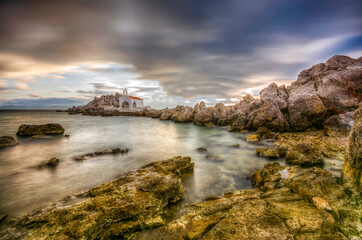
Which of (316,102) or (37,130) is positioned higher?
(316,102)

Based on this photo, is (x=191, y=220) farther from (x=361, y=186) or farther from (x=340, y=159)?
(x=340, y=159)

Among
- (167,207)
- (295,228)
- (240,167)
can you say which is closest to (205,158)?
(240,167)

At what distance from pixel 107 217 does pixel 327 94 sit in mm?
23597

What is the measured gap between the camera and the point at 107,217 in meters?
4.34

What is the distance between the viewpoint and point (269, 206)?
13.5 ft

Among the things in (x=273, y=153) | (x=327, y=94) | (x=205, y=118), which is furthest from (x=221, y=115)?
(x=273, y=153)

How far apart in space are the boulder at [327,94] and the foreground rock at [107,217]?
→ 790 inches

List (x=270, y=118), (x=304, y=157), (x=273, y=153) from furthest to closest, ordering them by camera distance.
Answer: (x=270, y=118)
(x=273, y=153)
(x=304, y=157)

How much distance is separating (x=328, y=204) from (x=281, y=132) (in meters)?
18.4

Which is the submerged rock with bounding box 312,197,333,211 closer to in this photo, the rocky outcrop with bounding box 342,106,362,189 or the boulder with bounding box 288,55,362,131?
the rocky outcrop with bounding box 342,106,362,189

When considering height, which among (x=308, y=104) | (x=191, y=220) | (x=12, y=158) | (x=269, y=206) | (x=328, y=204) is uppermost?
(x=308, y=104)

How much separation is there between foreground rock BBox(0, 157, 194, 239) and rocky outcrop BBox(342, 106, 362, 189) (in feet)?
17.1

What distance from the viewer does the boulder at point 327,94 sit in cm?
1711

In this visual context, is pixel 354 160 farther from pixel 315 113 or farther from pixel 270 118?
pixel 270 118
